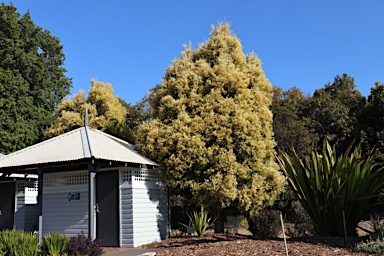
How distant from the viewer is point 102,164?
12.7 meters

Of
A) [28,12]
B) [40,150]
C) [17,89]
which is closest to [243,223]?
[40,150]

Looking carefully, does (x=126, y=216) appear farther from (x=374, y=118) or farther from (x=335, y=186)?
(x=374, y=118)

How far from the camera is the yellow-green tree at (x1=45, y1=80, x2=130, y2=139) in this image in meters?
22.0

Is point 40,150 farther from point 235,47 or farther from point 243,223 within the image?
point 243,223

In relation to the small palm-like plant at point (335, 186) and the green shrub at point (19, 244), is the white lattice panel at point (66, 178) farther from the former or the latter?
the small palm-like plant at point (335, 186)

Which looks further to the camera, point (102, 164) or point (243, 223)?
point (243, 223)

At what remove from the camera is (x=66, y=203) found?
47.0 feet

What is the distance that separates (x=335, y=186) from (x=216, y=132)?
4.40 m

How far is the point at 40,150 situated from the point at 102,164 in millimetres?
3254

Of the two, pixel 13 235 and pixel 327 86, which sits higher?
pixel 327 86

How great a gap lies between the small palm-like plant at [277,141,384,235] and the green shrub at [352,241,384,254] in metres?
2.08

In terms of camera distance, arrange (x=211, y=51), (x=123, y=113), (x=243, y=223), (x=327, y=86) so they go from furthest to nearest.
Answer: (x=327, y=86) < (x=123, y=113) < (x=243, y=223) < (x=211, y=51)

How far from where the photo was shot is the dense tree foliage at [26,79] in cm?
2641

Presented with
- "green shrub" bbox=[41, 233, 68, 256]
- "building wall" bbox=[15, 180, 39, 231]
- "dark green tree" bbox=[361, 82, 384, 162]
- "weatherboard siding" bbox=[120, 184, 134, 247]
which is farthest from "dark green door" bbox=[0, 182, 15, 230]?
"dark green tree" bbox=[361, 82, 384, 162]
